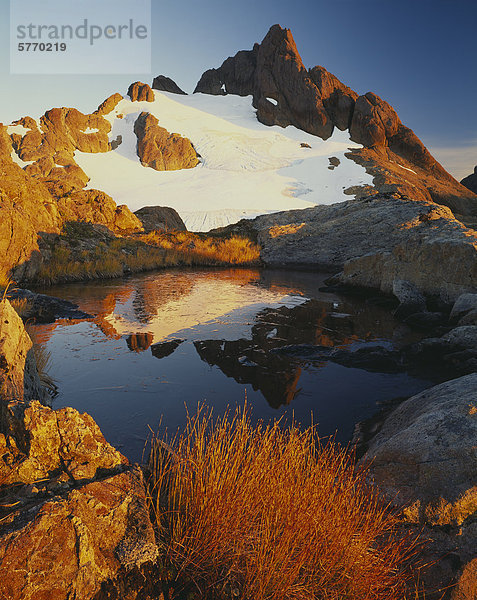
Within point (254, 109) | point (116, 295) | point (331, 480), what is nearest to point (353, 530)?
point (331, 480)

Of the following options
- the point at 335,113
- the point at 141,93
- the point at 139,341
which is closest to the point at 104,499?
the point at 139,341

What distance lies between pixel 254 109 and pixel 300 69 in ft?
73.7

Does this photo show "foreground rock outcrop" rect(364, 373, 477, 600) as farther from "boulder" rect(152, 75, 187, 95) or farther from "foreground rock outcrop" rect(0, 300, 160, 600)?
"boulder" rect(152, 75, 187, 95)

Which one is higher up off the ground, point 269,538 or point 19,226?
point 19,226

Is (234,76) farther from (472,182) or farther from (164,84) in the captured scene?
(472,182)

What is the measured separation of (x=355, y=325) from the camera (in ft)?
31.9

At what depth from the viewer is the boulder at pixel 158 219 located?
33384 mm

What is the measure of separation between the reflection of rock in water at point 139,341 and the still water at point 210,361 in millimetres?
21

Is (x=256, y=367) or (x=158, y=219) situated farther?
(x=158, y=219)

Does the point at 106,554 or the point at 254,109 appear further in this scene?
the point at 254,109

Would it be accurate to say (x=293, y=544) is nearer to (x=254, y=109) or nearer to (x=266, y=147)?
(x=266, y=147)

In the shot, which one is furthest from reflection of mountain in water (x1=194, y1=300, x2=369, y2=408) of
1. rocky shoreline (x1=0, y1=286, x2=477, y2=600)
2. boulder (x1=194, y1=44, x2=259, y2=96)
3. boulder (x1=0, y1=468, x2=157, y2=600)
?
boulder (x1=194, y1=44, x2=259, y2=96)

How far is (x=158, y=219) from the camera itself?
1375 inches

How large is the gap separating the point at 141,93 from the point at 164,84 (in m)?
27.3
